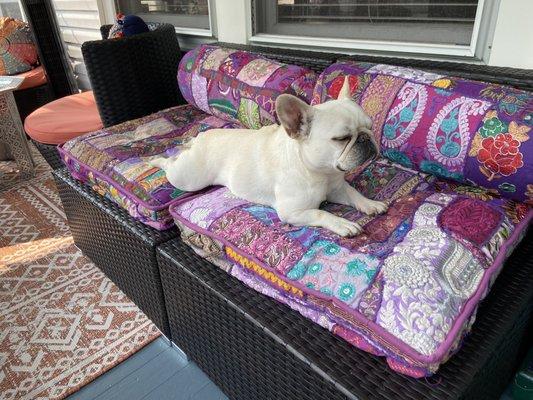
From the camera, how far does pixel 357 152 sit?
122 cm

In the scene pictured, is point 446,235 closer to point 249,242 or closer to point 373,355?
point 373,355

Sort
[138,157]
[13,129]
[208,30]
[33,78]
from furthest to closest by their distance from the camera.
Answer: [33,78] < [13,129] < [208,30] < [138,157]

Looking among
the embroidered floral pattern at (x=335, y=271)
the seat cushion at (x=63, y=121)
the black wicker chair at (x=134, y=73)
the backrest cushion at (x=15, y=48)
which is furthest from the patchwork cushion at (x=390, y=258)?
the backrest cushion at (x=15, y=48)

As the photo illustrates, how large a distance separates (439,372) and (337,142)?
0.68 meters

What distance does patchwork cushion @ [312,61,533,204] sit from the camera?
4.14 feet

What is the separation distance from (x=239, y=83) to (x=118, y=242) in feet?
3.26

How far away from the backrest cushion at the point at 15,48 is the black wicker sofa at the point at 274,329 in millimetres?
3250

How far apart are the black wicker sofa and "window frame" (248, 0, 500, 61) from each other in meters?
0.10

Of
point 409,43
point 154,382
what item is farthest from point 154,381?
point 409,43

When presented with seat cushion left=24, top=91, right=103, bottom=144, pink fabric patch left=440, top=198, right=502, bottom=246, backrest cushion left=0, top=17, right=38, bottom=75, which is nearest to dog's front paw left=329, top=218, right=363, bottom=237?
pink fabric patch left=440, top=198, right=502, bottom=246

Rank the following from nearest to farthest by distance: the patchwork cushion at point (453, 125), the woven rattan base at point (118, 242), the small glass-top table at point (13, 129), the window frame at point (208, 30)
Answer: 1. the patchwork cushion at point (453, 125)
2. the woven rattan base at point (118, 242)
3. the window frame at point (208, 30)
4. the small glass-top table at point (13, 129)

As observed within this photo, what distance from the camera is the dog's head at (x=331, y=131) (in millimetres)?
1224

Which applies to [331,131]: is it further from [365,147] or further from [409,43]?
→ [409,43]

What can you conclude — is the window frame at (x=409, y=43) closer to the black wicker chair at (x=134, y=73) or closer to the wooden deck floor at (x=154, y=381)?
the black wicker chair at (x=134, y=73)
